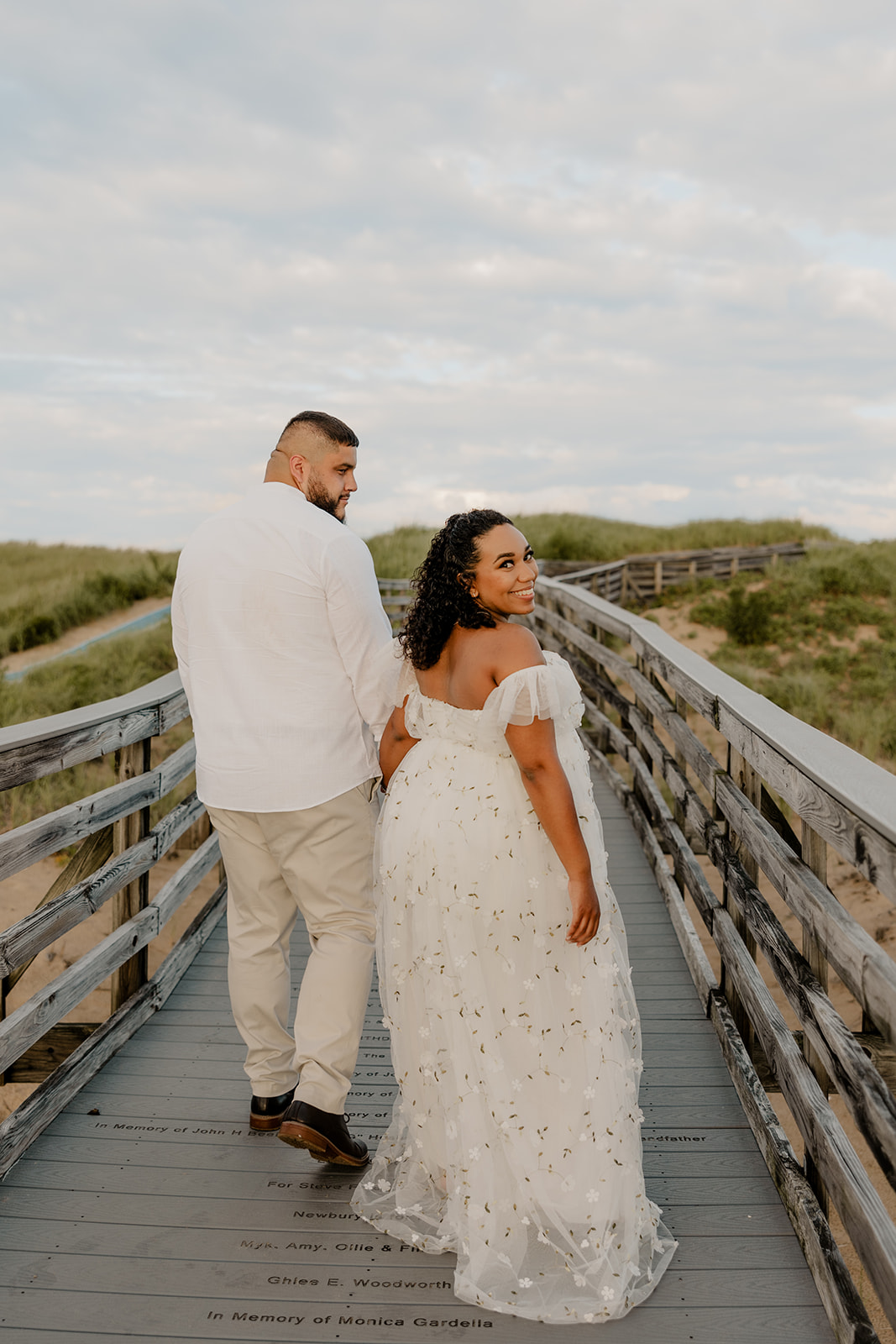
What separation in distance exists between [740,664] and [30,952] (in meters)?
19.6

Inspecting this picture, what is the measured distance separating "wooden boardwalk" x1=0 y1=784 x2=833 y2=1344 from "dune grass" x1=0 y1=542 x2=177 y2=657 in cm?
1668

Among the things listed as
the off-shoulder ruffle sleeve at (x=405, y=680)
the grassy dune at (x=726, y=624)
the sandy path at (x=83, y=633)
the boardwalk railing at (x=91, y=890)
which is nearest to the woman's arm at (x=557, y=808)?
the off-shoulder ruffle sleeve at (x=405, y=680)

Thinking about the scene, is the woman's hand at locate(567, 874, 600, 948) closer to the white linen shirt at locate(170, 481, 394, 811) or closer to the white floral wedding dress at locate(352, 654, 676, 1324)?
the white floral wedding dress at locate(352, 654, 676, 1324)

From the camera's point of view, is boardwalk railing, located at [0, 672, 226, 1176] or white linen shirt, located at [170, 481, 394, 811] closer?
white linen shirt, located at [170, 481, 394, 811]

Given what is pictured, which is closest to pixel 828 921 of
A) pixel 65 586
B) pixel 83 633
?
pixel 83 633

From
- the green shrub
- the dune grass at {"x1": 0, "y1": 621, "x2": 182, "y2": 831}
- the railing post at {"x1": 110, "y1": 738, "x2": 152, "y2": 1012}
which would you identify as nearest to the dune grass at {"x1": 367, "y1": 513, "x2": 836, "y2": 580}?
the green shrub

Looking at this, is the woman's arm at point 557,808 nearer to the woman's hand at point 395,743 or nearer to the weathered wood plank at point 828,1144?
the woman's hand at point 395,743

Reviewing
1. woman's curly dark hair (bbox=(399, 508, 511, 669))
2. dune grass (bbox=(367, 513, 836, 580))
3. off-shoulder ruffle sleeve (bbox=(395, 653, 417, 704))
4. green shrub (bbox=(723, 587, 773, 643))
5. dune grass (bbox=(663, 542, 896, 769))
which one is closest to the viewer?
woman's curly dark hair (bbox=(399, 508, 511, 669))

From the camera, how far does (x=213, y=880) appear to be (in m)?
11.2

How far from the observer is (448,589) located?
101 inches

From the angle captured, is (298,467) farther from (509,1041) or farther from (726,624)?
(726,624)

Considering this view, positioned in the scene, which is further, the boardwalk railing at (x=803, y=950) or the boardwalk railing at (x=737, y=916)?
the boardwalk railing at (x=737, y=916)

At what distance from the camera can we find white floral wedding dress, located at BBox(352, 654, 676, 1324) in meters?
2.43

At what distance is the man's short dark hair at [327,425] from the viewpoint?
120 inches
